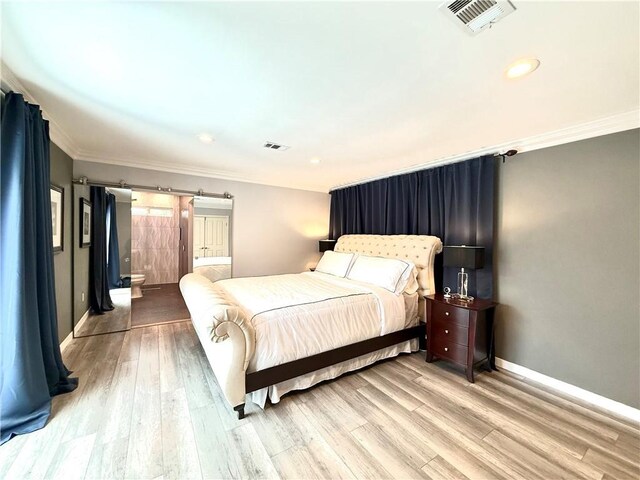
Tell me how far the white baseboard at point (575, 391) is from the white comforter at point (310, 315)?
42.6 inches

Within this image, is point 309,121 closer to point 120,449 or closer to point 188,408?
point 188,408

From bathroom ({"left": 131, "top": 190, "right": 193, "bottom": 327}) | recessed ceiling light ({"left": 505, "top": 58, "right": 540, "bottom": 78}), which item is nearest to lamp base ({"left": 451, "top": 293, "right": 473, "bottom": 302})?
recessed ceiling light ({"left": 505, "top": 58, "right": 540, "bottom": 78})

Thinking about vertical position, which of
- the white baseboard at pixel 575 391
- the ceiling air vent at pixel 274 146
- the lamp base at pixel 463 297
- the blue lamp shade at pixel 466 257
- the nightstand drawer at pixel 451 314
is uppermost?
the ceiling air vent at pixel 274 146

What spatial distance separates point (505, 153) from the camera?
8.84 ft

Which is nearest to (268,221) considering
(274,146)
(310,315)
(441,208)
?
(274,146)

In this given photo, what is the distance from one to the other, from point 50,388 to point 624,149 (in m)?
4.99

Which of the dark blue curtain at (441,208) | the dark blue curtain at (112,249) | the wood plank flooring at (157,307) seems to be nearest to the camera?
the dark blue curtain at (441,208)

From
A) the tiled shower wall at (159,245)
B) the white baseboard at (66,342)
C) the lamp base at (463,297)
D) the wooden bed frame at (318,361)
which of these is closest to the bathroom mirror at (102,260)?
the white baseboard at (66,342)

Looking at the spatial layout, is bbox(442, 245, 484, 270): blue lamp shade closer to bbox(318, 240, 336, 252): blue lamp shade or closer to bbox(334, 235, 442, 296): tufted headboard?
bbox(334, 235, 442, 296): tufted headboard

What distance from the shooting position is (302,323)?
7.23 ft

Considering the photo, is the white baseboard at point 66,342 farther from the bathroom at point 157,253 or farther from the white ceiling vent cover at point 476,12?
the white ceiling vent cover at point 476,12

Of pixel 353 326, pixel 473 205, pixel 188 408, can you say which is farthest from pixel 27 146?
pixel 473 205

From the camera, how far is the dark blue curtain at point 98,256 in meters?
3.57

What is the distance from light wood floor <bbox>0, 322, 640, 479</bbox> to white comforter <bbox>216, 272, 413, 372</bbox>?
425mm
